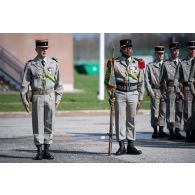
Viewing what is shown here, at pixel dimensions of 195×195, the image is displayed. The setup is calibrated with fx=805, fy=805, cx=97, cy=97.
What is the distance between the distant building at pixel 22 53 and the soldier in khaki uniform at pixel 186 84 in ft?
49.2

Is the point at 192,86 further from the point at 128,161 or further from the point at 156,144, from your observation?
the point at 128,161

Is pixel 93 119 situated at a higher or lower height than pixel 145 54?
lower

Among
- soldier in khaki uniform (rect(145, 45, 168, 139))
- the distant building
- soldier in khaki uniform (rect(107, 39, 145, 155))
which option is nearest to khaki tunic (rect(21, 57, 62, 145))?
soldier in khaki uniform (rect(107, 39, 145, 155))

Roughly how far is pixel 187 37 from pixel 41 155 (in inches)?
510

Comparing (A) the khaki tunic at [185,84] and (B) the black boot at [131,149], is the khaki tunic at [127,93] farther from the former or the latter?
(A) the khaki tunic at [185,84]

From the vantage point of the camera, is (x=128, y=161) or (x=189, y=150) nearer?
(x=128, y=161)

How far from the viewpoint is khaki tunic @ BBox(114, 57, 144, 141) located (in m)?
12.4

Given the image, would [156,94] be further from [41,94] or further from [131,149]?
[41,94]

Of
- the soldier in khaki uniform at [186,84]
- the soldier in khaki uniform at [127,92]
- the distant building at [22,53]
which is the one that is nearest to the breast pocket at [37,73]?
the soldier in khaki uniform at [127,92]

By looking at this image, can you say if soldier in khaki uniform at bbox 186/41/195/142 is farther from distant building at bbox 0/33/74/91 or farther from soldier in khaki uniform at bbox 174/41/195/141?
distant building at bbox 0/33/74/91

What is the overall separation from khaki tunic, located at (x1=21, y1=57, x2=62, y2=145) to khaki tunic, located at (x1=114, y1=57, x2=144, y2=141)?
3.48ft
